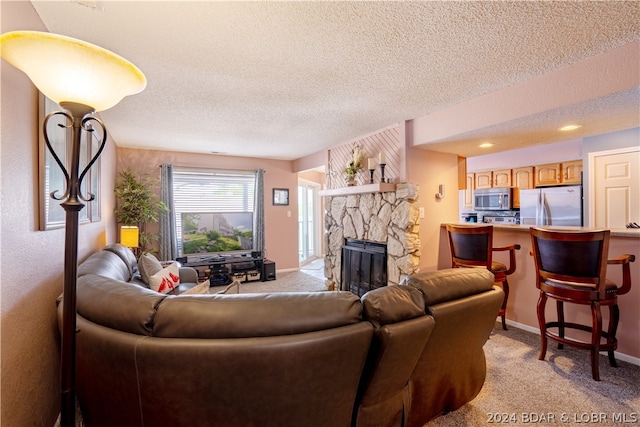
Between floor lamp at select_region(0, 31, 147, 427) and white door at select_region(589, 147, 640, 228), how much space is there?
17.2ft

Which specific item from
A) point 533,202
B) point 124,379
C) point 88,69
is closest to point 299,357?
point 124,379

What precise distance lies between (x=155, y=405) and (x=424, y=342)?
Answer: 1099 mm

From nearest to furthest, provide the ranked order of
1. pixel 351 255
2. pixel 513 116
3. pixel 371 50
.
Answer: pixel 371 50
pixel 513 116
pixel 351 255

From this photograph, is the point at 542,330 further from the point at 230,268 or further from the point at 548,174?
the point at 230,268

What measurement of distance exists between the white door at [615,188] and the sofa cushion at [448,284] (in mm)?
3675

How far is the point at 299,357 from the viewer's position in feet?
3.33

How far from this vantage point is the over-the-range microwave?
213 inches

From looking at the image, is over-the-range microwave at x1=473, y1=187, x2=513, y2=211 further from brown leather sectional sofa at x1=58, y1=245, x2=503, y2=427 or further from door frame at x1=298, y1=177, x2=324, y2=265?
brown leather sectional sofa at x1=58, y1=245, x2=503, y2=427

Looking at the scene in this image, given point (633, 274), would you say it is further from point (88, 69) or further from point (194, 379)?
point (88, 69)

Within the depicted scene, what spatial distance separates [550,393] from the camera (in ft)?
6.22

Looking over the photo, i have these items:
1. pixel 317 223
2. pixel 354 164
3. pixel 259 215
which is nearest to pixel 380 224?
pixel 354 164

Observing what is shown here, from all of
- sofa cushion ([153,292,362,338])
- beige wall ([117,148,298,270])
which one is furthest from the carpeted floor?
beige wall ([117,148,298,270])

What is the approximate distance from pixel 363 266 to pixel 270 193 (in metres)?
2.60

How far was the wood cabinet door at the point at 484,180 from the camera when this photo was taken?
5961mm
